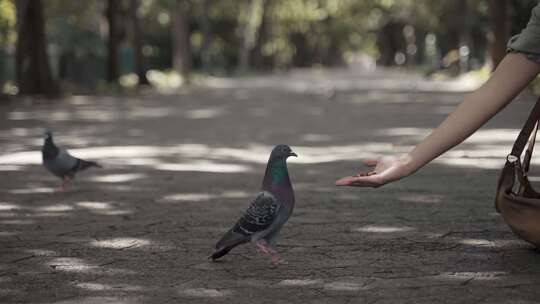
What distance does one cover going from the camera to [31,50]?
23984 mm

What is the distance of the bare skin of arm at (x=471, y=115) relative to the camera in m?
3.86

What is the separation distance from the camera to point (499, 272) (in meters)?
4.45

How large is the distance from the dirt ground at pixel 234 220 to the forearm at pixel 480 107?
680 millimetres

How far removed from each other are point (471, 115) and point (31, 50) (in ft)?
70.9

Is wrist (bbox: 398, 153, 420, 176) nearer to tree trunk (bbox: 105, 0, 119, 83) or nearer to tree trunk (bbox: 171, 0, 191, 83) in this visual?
tree trunk (bbox: 105, 0, 119, 83)

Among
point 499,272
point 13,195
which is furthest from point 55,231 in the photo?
point 499,272

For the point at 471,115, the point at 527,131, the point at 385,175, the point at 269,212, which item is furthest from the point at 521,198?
the point at 269,212

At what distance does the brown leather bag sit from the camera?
4.39m

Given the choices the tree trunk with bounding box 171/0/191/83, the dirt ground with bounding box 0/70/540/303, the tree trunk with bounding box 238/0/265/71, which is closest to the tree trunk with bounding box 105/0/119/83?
the tree trunk with bounding box 171/0/191/83

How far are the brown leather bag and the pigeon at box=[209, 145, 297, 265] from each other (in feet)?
3.73

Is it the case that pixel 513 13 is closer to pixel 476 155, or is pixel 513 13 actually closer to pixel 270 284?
pixel 476 155

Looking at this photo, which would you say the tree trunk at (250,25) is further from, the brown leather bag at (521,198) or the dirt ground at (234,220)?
the brown leather bag at (521,198)

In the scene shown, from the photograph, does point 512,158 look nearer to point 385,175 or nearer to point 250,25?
point 385,175

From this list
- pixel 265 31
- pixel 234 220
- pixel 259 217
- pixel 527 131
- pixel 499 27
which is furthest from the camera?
pixel 265 31
